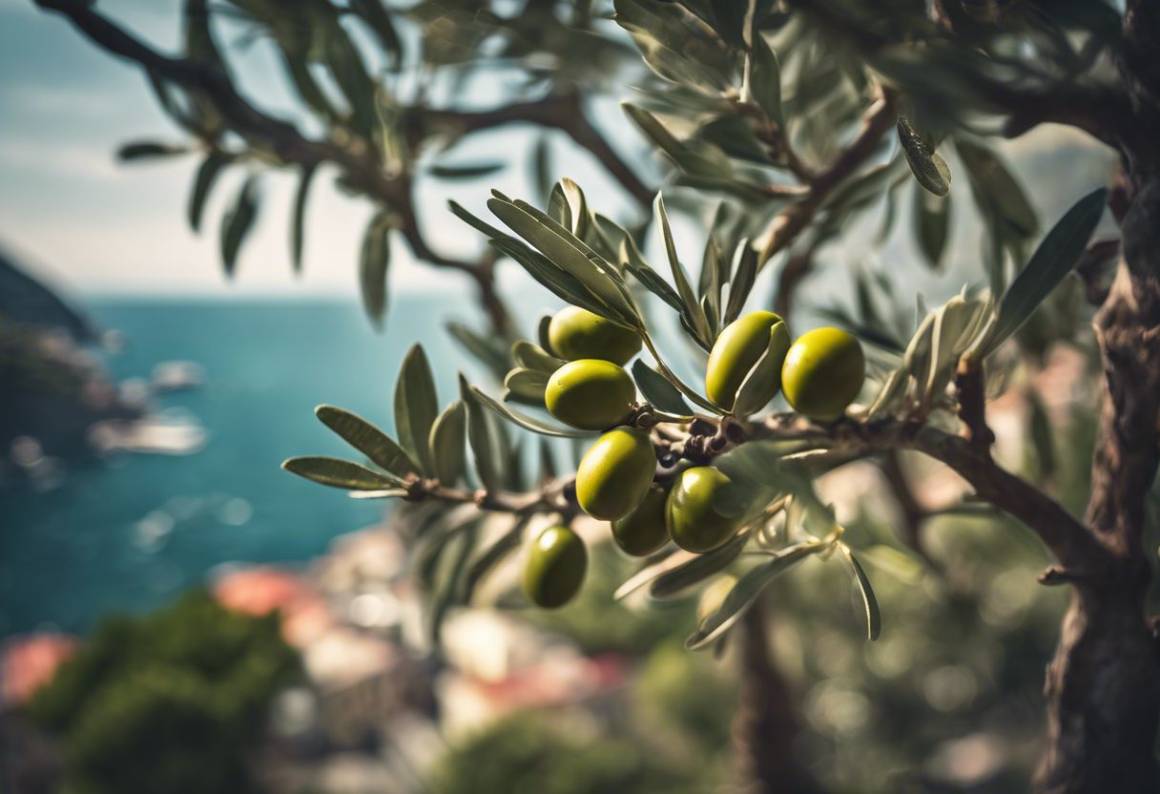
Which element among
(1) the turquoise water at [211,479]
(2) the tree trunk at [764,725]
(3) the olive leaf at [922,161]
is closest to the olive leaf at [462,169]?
(3) the olive leaf at [922,161]

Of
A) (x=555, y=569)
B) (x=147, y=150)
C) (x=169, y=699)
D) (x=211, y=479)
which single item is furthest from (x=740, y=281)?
(x=211, y=479)

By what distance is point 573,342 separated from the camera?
Answer: 276 mm

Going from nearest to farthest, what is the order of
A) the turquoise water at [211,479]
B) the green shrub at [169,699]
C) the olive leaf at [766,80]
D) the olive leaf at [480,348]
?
the olive leaf at [766,80], the olive leaf at [480,348], the green shrub at [169,699], the turquoise water at [211,479]

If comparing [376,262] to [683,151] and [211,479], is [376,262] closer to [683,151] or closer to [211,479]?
[683,151]

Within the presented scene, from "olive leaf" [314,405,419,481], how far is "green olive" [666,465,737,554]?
0.41ft

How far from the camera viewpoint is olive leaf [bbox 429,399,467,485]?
0.34 m

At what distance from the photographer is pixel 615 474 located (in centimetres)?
24

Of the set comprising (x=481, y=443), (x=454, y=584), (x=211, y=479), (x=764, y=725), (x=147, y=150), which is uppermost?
(x=147, y=150)

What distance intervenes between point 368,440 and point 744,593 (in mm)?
157

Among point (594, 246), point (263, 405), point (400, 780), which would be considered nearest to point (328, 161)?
point (594, 246)

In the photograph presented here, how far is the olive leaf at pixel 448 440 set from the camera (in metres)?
0.34

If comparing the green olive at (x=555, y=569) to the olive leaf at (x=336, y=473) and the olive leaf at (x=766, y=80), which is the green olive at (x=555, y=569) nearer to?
the olive leaf at (x=336, y=473)

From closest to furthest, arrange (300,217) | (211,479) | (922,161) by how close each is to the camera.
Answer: (922,161) < (300,217) < (211,479)

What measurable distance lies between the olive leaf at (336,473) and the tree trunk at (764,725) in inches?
25.1
